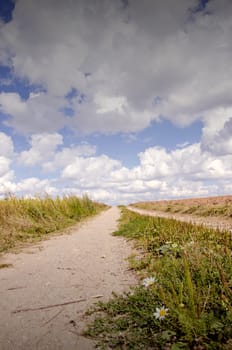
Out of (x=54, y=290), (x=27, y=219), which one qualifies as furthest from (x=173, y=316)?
(x=27, y=219)

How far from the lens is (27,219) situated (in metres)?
11.0

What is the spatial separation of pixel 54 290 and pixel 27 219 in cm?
776

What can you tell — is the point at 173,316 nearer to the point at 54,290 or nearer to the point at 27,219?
the point at 54,290

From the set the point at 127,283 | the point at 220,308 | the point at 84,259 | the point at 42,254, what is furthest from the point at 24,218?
the point at 220,308

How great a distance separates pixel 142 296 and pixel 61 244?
5.00 meters

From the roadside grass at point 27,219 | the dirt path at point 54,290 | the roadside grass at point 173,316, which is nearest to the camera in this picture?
the roadside grass at point 173,316

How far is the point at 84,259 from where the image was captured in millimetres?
5531

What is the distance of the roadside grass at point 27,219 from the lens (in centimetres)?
845

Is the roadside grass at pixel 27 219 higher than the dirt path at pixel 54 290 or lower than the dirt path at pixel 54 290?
higher

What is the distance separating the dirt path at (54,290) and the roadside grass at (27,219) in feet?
6.40

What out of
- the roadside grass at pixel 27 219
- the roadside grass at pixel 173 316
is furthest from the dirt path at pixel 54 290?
the roadside grass at pixel 27 219

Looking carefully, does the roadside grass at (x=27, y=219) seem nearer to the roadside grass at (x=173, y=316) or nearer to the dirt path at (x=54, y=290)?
the dirt path at (x=54, y=290)

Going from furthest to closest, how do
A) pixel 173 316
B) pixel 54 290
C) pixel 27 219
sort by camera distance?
pixel 27 219, pixel 54 290, pixel 173 316

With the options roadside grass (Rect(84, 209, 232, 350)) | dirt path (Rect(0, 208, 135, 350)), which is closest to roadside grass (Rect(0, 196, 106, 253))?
dirt path (Rect(0, 208, 135, 350))
